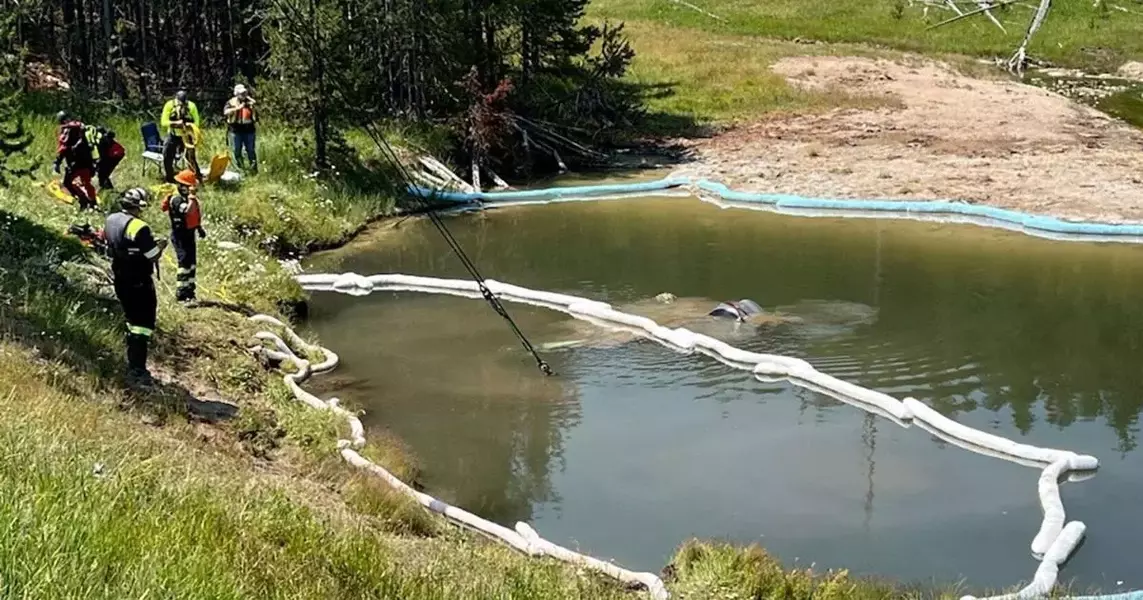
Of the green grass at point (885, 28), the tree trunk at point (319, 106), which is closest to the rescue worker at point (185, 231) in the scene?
the tree trunk at point (319, 106)

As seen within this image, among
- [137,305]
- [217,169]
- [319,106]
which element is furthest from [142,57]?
[137,305]

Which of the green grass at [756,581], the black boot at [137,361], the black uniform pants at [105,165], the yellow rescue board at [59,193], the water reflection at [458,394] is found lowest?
the water reflection at [458,394]

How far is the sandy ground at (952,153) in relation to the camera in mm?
22906

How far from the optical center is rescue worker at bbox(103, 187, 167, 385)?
10.3 m

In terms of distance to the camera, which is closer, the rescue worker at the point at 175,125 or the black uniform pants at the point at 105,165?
the black uniform pants at the point at 105,165

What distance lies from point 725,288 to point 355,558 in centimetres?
1173

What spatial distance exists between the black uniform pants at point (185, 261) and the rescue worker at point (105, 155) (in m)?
4.41

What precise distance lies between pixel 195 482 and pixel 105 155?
493 inches

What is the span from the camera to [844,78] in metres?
37.2

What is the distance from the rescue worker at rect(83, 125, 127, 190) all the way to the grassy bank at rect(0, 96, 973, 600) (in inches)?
72.1

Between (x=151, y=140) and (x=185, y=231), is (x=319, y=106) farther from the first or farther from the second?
(x=185, y=231)

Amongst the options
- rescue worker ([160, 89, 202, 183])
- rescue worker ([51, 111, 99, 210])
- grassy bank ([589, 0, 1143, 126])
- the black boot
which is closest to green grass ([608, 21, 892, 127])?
grassy bank ([589, 0, 1143, 126])

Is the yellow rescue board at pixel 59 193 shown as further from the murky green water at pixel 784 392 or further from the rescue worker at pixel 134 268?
the rescue worker at pixel 134 268

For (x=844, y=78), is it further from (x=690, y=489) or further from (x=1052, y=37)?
(x=690, y=489)
